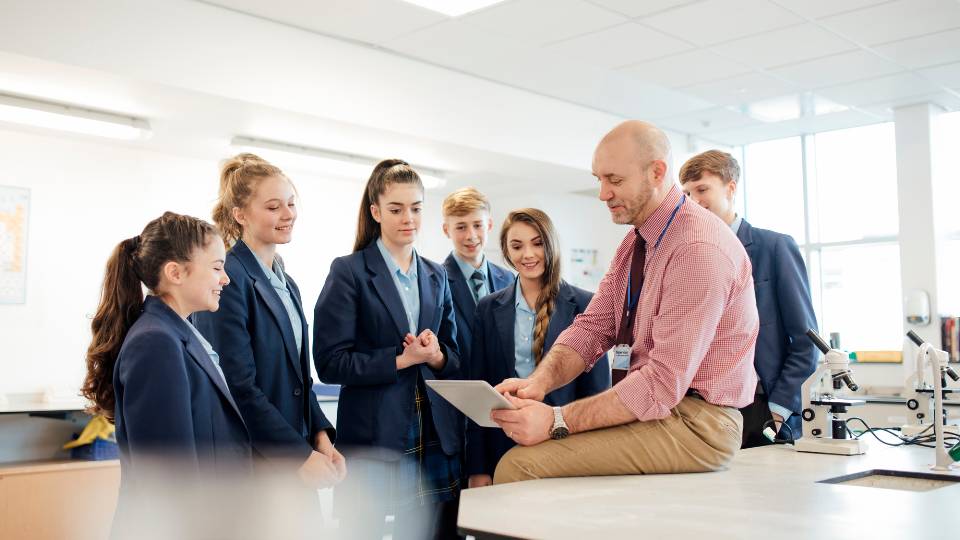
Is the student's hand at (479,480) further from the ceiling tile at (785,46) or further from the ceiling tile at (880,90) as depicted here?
the ceiling tile at (880,90)

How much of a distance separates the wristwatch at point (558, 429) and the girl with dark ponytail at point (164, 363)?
0.80m

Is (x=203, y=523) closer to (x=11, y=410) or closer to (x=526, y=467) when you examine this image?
(x=526, y=467)

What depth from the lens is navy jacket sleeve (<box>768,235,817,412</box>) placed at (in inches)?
115

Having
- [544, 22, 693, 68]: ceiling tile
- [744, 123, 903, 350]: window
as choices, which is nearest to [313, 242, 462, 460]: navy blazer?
[544, 22, 693, 68]: ceiling tile

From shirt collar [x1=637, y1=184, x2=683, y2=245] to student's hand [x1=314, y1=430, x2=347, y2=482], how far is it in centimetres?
112

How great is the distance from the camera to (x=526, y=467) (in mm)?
1956

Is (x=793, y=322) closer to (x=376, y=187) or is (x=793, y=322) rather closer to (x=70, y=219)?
(x=376, y=187)

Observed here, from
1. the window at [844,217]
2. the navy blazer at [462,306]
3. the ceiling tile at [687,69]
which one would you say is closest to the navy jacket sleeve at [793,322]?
the navy blazer at [462,306]

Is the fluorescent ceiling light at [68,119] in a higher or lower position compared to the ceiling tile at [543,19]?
lower

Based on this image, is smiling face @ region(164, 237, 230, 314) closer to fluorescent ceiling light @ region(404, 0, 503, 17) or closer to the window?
fluorescent ceiling light @ region(404, 0, 503, 17)

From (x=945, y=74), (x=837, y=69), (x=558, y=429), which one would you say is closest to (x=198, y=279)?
(x=558, y=429)

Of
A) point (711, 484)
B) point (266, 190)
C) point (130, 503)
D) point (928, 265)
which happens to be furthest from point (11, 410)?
point (928, 265)

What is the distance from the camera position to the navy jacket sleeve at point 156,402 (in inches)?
73.3

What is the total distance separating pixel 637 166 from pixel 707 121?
5.72 metres
